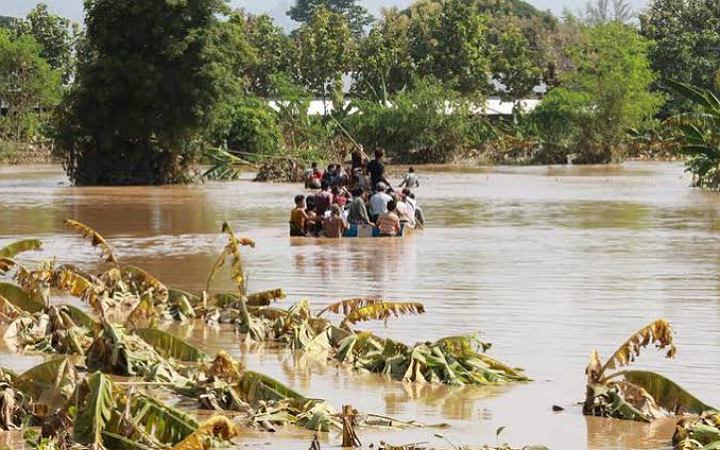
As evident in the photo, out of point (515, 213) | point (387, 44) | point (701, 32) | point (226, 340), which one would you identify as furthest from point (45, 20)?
point (226, 340)

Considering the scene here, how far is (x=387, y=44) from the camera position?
76.2 metres

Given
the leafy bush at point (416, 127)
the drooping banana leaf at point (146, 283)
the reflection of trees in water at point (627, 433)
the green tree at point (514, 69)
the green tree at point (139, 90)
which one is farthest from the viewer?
the green tree at point (514, 69)

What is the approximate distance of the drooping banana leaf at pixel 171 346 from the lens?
37.7 feet

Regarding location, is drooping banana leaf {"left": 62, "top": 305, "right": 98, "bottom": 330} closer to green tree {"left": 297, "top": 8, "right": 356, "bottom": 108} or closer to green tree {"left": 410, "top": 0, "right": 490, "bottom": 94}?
green tree {"left": 410, "top": 0, "right": 490, "bottom": 94}

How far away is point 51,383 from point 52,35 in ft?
220

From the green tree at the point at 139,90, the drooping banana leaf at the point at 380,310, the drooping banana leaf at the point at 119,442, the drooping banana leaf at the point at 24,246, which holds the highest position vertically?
the green tree at the point at 139,90

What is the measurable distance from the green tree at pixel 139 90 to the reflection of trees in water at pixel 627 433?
3271 centimetres

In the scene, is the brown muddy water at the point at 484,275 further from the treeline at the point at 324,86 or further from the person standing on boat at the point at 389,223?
the treeline at the point at 324,86

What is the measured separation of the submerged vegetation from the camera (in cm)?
860

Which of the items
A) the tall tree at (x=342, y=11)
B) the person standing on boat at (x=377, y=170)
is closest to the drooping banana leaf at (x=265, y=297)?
the person standing on boat at (x=377, y=170)

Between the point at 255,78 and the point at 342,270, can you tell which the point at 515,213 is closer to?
the point at 342,270

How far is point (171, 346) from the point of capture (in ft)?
38.1

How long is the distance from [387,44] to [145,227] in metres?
50.1

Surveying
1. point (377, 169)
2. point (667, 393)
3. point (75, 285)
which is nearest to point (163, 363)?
point (75, 285)
